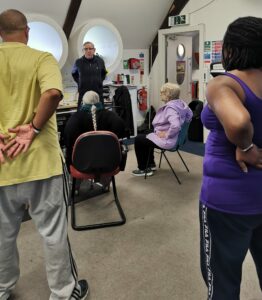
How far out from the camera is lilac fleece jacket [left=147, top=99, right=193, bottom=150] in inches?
125

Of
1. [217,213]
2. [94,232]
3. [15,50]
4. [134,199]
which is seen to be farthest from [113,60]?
[217,213]

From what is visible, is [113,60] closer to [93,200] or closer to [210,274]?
[93,200]

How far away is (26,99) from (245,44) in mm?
900

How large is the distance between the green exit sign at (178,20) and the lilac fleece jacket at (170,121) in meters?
2.28

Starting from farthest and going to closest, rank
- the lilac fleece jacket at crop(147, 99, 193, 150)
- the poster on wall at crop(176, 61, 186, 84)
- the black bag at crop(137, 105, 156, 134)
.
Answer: the poster on wall at crop(176, 61, 186, 84) < the black bag at crop(137, 105, 156, 134) < the lilac fleece jacket at crop(147, 99, 193, 150)

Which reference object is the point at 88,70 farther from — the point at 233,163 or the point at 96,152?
the point at 233,163

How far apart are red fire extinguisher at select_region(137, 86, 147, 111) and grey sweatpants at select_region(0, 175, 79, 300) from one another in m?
4.41

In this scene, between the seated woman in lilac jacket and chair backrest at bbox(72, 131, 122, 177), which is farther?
the seated woman in lilac jacket

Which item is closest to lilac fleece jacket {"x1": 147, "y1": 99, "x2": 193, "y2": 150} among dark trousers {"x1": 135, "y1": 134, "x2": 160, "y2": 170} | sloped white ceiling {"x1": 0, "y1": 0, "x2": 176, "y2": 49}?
dark trousers {"x1": 135, "y1": 134, "x2": 160, "y2": 170}

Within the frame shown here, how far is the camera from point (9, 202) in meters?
1.46

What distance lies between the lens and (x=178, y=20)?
507 centimetres

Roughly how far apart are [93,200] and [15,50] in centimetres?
191

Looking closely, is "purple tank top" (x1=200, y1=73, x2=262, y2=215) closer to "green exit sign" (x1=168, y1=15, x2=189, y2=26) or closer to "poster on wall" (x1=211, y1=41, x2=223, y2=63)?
"poster on wall" (x1=211, y1=41, x2=223, y2=63)

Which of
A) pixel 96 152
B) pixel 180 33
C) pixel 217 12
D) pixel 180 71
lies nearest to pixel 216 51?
pixel 217 12
